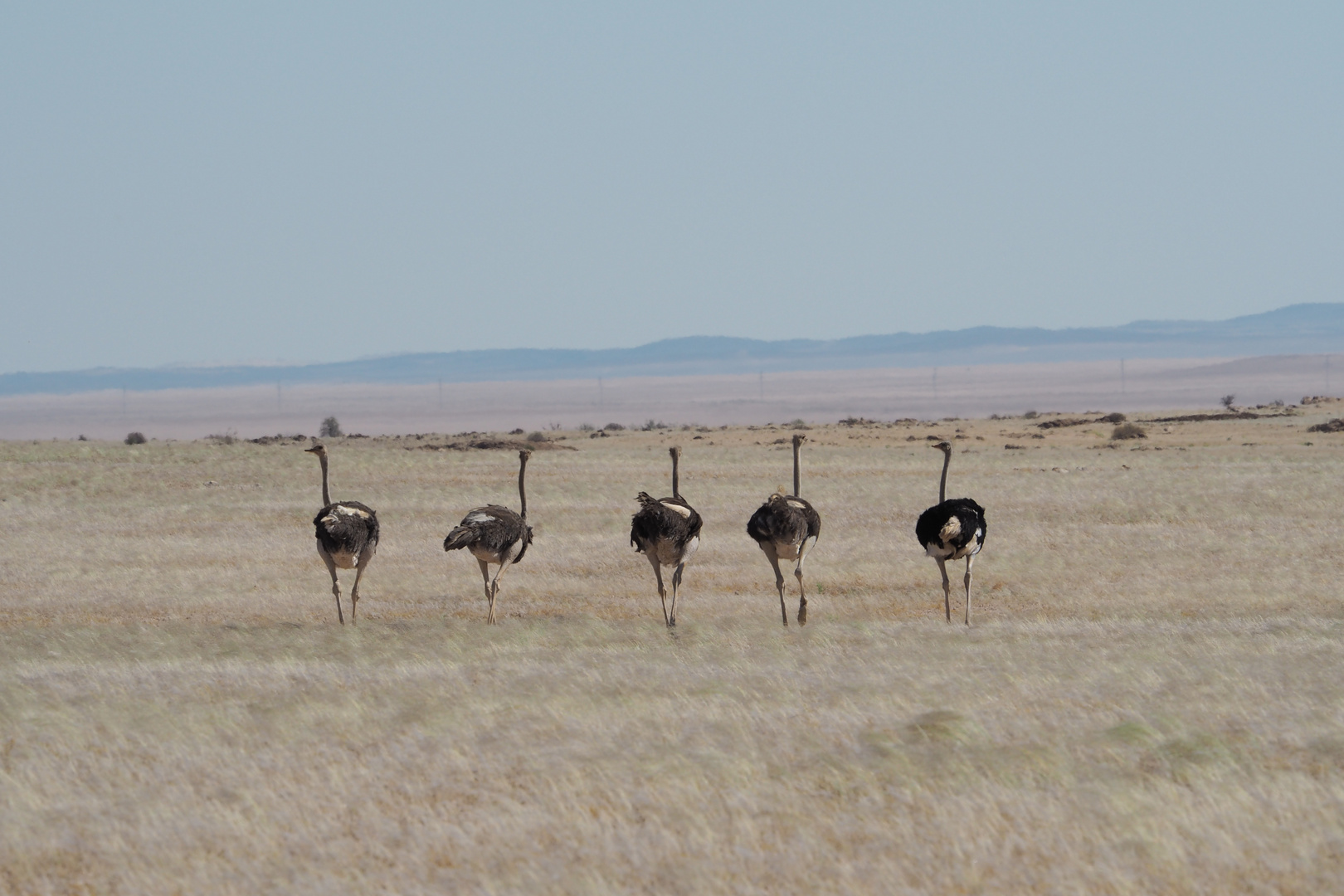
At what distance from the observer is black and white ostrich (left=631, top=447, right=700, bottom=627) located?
17.4m

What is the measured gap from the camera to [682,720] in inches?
447

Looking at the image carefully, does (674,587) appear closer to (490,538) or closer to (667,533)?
(667,533)

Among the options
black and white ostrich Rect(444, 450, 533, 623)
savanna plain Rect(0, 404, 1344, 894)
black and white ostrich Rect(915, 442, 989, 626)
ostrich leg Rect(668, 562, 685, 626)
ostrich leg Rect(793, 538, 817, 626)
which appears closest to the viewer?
savanna plain Rect(0, 404, 1344, 894)

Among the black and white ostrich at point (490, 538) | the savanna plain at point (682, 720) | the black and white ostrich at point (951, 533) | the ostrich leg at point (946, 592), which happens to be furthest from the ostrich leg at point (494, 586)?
the ostrich leg at point (946, 592)

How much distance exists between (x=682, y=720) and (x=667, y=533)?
20.2 ft

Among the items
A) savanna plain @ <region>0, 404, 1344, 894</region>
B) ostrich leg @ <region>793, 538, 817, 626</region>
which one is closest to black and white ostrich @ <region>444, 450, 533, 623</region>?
savanna plain @ <region>0, 404, 1344, 894</region>

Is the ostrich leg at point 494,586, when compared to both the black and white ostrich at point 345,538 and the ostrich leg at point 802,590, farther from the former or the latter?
the ostrich leg at point 802,590

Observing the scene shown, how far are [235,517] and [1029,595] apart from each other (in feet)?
56.9

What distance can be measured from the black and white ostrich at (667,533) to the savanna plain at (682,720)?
0.70 metres

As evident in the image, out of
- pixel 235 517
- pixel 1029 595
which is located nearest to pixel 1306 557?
pixel 1029 595

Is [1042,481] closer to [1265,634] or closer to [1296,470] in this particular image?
[1296,470]

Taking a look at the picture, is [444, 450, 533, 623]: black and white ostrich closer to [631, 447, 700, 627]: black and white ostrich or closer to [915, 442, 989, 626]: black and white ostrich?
[631, 447, 700, 627]: black and white ostrich

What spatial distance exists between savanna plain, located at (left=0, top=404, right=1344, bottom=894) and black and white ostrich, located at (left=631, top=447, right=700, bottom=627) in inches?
27.7

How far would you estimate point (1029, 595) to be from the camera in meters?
20.0
